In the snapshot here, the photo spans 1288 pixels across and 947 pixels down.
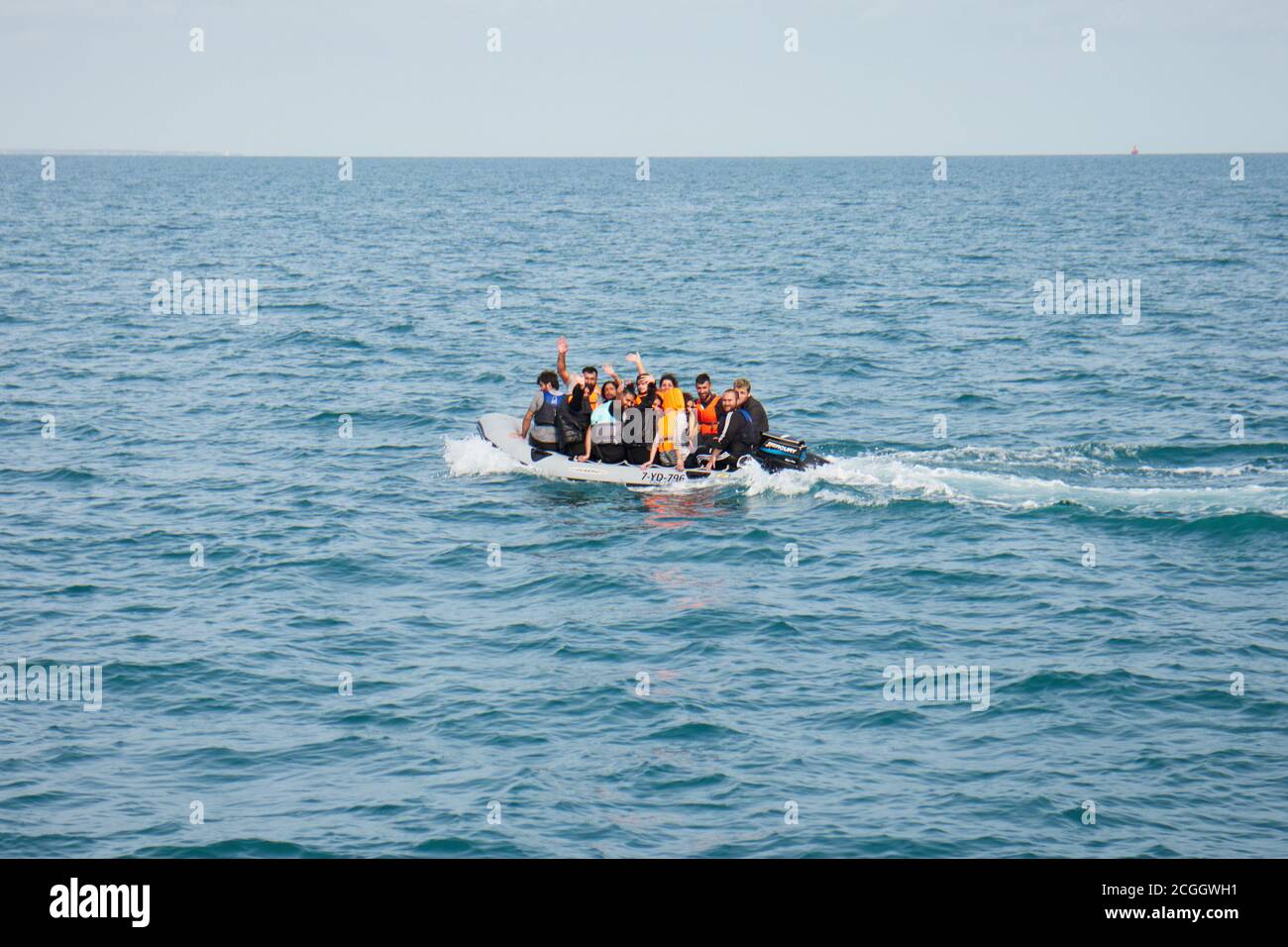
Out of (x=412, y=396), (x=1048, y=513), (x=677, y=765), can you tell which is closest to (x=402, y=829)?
(x=677, y=765)

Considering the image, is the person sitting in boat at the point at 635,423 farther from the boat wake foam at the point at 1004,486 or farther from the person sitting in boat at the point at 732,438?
the person sitting in boat at the point at 732,438

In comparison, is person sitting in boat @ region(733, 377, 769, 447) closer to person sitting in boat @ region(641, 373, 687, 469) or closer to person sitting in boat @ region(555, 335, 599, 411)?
person sitting in boat @ region(641, 373, 687, 469)

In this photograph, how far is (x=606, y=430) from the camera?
73.4 feet

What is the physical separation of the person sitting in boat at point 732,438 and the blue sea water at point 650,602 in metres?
0.44

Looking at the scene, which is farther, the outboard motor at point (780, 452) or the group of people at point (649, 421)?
the outboard motor at point (780, 452)

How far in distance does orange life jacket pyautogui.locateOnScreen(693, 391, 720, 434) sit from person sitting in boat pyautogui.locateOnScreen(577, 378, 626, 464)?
1.35 meters

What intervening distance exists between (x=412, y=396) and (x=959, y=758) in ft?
71.6

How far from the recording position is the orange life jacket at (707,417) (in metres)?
22.3

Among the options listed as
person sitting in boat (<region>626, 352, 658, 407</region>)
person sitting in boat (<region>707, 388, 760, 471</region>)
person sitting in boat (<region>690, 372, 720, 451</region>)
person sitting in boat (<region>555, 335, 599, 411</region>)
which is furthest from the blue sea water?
person sitting in boat (<region>555, 335, 599, 411</region>)

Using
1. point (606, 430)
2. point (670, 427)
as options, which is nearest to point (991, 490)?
point (670, 427)

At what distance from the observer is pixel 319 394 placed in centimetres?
3269

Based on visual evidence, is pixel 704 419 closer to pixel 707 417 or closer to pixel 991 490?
pixel 707 417

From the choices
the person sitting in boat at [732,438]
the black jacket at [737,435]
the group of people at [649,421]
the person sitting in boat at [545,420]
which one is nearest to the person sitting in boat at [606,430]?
the group of people at [649,421]
